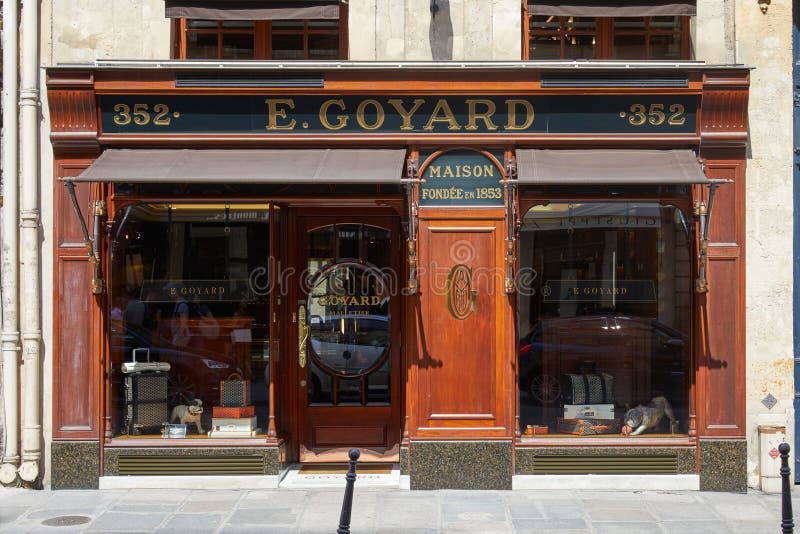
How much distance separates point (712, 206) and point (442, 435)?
12.1ft

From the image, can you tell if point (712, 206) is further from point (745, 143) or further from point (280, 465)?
point (280, 465)

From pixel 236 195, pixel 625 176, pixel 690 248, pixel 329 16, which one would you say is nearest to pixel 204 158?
pixel 236 195

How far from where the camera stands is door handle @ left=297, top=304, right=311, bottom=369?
33.0 feet

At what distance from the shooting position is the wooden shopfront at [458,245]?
9.22 meters

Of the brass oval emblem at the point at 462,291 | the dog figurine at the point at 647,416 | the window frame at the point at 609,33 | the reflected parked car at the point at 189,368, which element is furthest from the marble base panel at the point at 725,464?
the reflected parked car at the point at 189,368

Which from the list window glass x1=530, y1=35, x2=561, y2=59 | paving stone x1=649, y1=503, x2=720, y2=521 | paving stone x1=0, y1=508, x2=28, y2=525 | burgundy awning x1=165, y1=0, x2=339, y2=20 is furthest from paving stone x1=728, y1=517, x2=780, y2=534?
paving stone x1=0, y1=508, x2=28, y2=525

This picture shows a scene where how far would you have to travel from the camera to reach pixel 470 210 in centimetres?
931

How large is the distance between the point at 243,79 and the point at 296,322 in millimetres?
2746

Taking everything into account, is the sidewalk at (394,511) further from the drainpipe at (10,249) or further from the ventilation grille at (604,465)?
the drainpipe at (10,249)

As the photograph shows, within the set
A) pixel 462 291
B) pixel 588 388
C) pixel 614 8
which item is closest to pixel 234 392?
pixel 462 291

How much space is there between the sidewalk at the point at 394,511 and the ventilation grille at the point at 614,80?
4.21 meters

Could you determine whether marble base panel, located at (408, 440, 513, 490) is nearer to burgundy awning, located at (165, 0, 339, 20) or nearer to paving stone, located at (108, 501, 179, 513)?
paving stone, located at (108, 501, 179, 513)

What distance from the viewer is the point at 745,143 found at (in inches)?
366

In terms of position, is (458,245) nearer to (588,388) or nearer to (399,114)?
(399,114)
